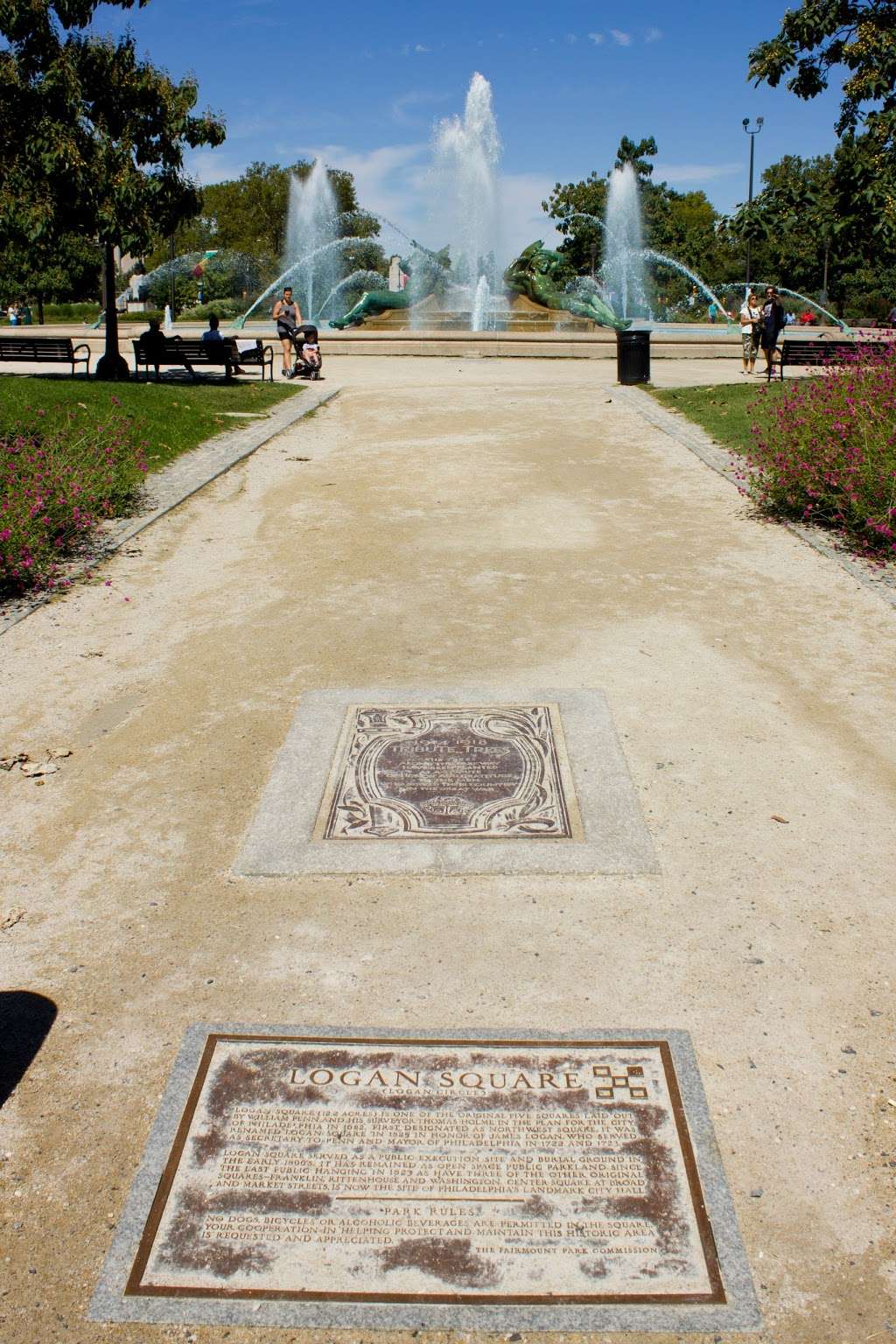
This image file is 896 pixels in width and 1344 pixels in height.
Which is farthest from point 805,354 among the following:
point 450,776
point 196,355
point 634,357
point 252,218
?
point 252,218

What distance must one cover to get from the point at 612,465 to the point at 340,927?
923cm

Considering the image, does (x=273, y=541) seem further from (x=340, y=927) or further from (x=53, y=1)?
(x=53, y=1)

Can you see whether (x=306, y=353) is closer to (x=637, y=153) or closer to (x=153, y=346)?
(x=153, y=346)

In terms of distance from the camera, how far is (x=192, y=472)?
11.7m

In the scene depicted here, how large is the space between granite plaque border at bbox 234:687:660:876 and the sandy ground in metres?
0.11

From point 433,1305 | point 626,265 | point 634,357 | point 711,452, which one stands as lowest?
point 433,1305

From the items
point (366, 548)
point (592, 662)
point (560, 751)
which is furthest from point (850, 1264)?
point (366, 548)

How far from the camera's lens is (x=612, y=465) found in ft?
40.7

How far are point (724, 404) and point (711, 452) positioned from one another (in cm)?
377

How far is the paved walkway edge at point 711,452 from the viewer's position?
8.09 meters

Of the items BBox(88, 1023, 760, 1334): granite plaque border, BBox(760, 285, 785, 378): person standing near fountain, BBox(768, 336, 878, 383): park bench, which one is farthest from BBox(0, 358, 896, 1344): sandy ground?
BBox(760, 285, 785, 378): person standing near fountain

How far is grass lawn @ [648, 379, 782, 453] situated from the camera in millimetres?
13602

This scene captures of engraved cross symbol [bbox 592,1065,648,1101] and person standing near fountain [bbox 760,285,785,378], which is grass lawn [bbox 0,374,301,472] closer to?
person standing near fountain [bbox 760,285,785,378]

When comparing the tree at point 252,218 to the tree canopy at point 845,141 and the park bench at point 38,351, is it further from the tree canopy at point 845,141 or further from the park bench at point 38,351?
the tree canopy at point 845,141
